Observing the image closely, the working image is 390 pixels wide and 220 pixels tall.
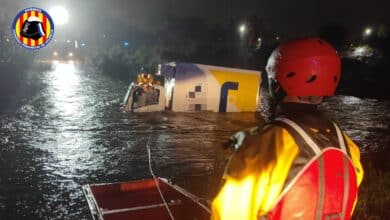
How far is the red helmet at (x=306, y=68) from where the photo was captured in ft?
6.97

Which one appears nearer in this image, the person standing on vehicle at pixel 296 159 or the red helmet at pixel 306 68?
the person standing on vehicle at pixel 296 159

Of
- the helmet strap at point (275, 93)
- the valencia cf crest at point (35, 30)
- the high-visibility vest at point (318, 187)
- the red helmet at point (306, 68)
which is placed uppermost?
the valencia cf crest at point (35, 30)

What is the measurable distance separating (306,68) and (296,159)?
532mm

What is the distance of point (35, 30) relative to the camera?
11.9m

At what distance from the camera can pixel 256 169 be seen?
6.03 feet

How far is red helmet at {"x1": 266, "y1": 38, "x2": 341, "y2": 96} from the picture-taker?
83.7 inches

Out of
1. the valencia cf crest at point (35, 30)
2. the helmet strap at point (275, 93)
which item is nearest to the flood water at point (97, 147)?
the valencia cf crest at point (35, 30)

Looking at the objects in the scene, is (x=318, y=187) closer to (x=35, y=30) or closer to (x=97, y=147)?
(x=97, y=147)

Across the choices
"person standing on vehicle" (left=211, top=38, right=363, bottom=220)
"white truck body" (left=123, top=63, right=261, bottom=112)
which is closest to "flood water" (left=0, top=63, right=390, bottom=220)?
"white truck body" (left=123, top=63, right=261, bottom=112)

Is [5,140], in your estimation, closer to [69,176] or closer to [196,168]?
[69,176]

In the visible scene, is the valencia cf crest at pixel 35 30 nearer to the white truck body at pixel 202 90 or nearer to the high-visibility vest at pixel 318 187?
the white truck body at pixel 202 90

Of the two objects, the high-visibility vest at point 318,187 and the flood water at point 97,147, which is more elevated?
the high-visibility vest at point 318,187

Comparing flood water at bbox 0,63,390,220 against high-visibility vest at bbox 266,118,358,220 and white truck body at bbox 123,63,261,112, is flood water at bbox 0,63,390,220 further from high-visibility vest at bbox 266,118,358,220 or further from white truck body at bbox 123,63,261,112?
high-visibility vest at bbox 266,118,358,220

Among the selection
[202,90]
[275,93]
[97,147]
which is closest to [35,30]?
[97,147]
